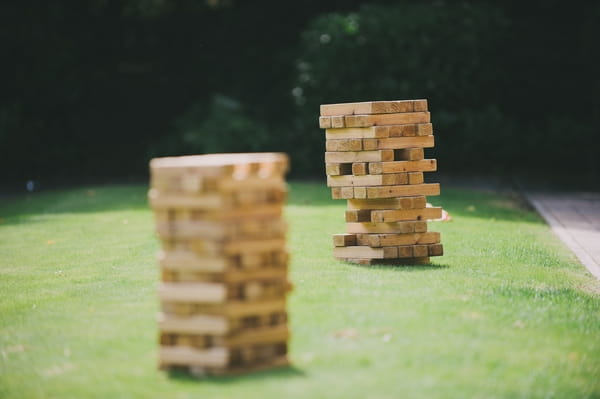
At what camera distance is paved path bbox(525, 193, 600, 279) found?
37.0 ft

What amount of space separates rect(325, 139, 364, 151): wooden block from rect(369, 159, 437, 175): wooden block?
235 mm

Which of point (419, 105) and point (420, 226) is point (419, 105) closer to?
point (419, 105)

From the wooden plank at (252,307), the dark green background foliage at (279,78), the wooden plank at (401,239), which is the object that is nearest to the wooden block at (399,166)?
the wooden plank at (401,239)

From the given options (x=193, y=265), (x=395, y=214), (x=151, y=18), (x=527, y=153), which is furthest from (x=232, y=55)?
(x=193, y=265)

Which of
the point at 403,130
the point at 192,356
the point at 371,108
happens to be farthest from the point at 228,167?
the point at 403,130

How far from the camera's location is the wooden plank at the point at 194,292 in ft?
18.6

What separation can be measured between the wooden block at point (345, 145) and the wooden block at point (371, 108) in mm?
299

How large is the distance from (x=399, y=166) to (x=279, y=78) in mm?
14426

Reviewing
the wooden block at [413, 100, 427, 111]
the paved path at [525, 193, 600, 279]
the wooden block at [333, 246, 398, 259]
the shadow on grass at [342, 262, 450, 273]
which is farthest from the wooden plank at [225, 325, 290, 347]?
the paved path at [525, 193, 600, 279]

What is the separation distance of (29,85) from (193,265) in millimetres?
17285

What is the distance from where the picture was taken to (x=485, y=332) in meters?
6.85

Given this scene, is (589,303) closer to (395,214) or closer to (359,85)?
(395,214)

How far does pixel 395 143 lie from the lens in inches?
382

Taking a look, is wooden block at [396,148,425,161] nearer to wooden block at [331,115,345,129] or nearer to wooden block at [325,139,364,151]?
wooden block at [325,139,364,151]
